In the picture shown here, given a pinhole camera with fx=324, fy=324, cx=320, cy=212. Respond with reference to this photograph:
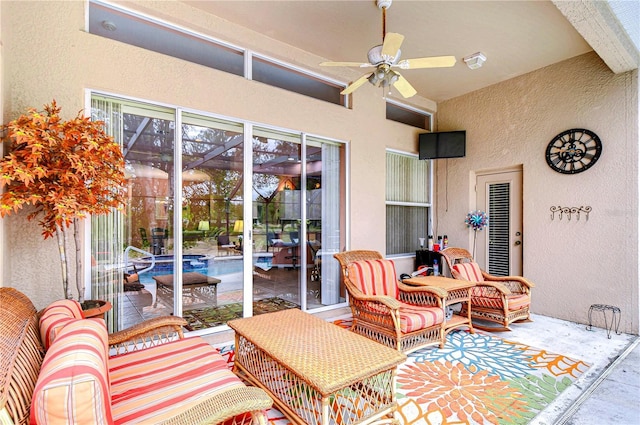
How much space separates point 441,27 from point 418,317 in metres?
3.24

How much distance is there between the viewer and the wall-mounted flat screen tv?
555cm

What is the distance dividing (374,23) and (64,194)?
3407 millimetres

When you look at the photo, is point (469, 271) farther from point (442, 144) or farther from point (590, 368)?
point (442, 144)

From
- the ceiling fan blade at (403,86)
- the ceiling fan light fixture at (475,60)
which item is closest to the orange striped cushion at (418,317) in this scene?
the ceiling fan blade at (403,86)

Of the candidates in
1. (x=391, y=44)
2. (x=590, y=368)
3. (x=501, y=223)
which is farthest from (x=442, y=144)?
(x=590, y=368)

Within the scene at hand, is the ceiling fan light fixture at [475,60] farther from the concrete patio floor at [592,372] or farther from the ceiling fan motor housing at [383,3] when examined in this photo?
the concrete patio floor at [592,372]

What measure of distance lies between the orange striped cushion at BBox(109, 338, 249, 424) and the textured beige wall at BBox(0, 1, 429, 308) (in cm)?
132

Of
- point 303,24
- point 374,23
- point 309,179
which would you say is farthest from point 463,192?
point 303,24

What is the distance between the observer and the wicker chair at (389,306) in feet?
10.3

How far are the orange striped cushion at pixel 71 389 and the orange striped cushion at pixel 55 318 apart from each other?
42cm

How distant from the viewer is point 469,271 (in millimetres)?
4441

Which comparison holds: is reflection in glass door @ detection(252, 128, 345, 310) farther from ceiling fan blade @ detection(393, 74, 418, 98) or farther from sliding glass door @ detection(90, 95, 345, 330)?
ceiling fan blade @ detection(393, 74, 418, 98)

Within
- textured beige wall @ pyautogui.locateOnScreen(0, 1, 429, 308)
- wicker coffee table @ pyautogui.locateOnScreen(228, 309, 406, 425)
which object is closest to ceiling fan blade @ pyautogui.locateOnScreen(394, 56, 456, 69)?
textured beige wall @ pyautogui.locateOnScreen(0, 1, 429, 308)

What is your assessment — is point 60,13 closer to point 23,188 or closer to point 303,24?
point 23,188
